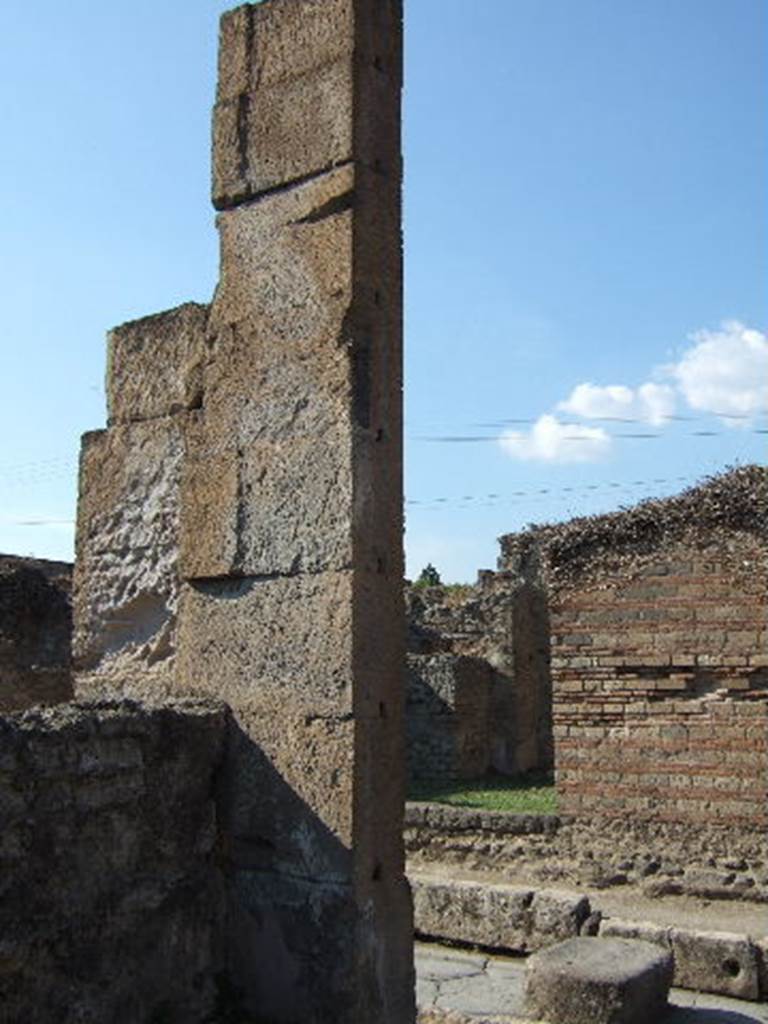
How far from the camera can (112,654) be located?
15.1ft

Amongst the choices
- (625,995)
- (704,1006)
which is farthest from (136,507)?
(704,1006)

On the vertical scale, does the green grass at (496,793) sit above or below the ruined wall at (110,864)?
below

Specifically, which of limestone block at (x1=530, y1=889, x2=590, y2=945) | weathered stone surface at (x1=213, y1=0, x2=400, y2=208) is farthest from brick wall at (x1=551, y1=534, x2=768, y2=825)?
weathered stone surface at (x1=213, y1=0, x2=400, y2=208)

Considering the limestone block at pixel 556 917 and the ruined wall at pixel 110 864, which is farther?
the limestone block at pixel 556 917

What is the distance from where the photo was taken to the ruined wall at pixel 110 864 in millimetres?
3131

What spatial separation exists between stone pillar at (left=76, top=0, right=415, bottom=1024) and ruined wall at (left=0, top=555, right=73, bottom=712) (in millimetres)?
3681

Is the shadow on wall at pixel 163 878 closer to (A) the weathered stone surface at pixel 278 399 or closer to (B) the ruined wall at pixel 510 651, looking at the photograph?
(A) the weathered stone surface at pixel 278 399

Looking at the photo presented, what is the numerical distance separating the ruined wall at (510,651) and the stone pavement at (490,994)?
918 cm

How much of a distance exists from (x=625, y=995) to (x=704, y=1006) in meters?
0.96

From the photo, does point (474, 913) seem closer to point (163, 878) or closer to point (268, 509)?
point (163, 878)

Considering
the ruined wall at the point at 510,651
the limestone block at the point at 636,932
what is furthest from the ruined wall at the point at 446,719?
the limestone block at the point at 636,932

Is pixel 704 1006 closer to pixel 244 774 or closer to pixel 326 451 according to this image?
pixel 244 774

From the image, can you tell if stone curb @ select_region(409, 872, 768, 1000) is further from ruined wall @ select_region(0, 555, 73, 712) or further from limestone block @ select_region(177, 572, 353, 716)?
limestone block @ select_region(177, 572, 353, 716)

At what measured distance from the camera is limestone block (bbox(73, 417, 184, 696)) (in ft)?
14.6
